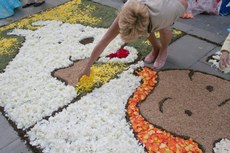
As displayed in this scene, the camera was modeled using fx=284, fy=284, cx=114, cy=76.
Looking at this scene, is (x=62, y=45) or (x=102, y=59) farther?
(x=62, y=45)

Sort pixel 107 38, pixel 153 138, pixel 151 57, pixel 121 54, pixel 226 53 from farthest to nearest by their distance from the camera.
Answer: pixel 121 54, pixel 151 57, pixel 107 38, pixel 153 138, pixel 226 53

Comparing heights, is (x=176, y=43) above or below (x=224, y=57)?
below

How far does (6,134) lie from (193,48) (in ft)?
6.99

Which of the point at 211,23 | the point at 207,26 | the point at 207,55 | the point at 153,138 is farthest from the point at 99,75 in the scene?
the point at 211,23

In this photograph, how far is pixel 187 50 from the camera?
3176 millimetres

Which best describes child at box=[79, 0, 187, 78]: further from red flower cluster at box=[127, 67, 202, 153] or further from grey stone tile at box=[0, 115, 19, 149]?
grey stone tile at box=[0, 115, 19, 149]

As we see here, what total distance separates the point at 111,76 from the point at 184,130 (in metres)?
0.94

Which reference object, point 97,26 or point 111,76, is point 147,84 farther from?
point 97,26

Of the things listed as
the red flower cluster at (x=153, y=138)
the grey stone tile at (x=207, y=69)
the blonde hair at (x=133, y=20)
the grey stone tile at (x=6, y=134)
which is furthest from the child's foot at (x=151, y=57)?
the grey stone tile at (x=6, y=134)

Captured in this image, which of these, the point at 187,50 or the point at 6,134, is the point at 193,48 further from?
the point at 6,134

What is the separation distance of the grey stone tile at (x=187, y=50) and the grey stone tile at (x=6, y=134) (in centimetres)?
170

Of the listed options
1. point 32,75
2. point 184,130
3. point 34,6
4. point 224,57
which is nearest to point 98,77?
point 32,75

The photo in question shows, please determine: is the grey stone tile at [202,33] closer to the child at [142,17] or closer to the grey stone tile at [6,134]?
the child at [142,17]

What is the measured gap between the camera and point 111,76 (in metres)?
2.83
